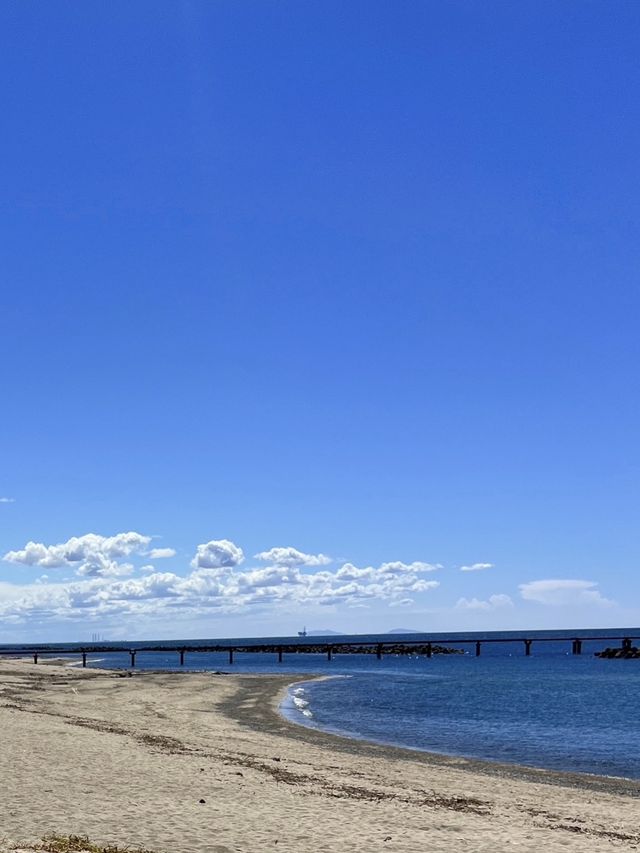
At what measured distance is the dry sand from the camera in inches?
568

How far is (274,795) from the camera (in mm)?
18609

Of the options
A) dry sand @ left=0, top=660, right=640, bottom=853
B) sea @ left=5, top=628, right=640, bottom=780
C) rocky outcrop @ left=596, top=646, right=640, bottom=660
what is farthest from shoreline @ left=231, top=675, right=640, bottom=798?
rocky outcrop @ left=596, top=646, right=640, bottom=660

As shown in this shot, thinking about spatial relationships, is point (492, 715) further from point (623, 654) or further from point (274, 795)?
point (623, 654)

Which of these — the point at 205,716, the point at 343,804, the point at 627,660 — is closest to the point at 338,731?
the point at 205,716

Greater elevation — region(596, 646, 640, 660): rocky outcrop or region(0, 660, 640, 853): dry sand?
region(0, 660, 640, 853): dry sand

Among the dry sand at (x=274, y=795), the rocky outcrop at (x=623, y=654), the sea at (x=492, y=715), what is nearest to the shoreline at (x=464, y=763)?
the dry sand at (x=274, y=795)

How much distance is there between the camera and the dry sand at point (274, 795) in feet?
47.4

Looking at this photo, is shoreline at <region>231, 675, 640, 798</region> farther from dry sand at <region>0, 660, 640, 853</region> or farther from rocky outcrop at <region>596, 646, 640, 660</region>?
rocky outcrop at <region>596, 646, 640, 660</region>

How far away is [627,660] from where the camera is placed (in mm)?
135875

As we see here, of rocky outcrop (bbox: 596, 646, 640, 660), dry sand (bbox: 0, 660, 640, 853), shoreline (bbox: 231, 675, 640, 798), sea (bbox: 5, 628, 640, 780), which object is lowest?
rocky outcrop (bbox: 596, 646, 640, 660)

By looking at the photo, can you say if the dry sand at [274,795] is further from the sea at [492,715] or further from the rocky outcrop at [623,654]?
the rocky outcrop at [623,654]

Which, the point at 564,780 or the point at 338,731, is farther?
the point at 338,731

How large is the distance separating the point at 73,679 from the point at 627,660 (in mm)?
97777

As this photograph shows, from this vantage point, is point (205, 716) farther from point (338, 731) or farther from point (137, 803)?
point (137, 803)
